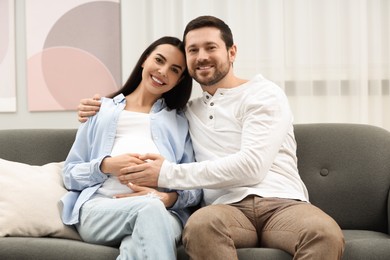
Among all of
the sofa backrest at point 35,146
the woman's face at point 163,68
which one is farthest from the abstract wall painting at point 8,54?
the woman's face at point 163,68

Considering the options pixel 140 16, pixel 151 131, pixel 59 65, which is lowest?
pixel 151 131

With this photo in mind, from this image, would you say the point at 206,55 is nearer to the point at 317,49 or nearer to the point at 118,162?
the point at 118,162

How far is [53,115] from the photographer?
2.85m

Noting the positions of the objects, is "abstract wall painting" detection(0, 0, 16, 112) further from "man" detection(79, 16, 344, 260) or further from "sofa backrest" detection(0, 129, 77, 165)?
"man" detection(79, 16, 344, 260)

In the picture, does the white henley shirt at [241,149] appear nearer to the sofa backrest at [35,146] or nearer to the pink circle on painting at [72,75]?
the sofa backrest at [35,146]

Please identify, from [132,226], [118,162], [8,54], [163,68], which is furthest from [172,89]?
[8,54]

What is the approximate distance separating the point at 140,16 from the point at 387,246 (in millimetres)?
1763

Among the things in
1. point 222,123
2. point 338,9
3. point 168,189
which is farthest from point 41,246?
point 338,9

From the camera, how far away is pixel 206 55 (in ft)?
6.72

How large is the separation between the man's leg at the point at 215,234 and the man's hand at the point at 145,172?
0.87 ft

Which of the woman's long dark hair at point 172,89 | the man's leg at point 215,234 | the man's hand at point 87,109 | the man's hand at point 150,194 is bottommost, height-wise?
the man's leg at point 215,234

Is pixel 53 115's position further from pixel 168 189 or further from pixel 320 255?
pixel 320 255

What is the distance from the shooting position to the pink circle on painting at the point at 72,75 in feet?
9.26

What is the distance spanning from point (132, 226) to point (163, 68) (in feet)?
2.36
